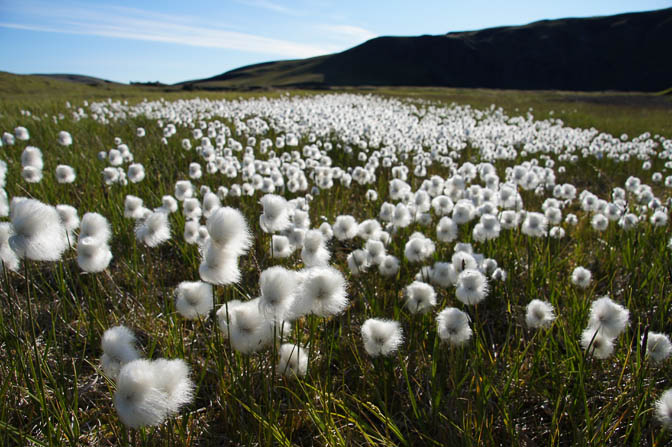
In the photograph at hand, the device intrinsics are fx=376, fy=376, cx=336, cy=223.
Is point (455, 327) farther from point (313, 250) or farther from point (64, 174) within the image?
point (64, 174)

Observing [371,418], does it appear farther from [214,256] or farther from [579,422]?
[214,256]

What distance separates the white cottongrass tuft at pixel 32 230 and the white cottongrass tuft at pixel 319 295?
0.97 m

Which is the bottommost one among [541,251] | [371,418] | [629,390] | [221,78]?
[371,418]

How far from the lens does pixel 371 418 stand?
201cm

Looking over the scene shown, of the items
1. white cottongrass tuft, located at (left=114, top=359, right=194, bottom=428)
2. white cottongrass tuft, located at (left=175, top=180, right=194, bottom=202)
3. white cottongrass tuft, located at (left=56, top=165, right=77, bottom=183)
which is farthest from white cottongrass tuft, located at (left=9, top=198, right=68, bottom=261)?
white cottongrass tuft, located at (left=56, top=165, right=77, bottom=183)

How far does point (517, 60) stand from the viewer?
5561 inches

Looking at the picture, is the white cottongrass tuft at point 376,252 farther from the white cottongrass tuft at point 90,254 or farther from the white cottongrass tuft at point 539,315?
the white cottongrass tuft at point 90,254

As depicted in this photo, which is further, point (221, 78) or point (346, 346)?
point (221, 78)

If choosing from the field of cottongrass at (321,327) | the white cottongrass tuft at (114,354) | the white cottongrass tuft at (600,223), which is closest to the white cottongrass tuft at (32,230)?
the field of cottongrass at (321,327)

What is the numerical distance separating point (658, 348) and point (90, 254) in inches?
115

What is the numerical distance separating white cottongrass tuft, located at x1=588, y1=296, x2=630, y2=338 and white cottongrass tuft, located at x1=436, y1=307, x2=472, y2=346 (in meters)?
0.61

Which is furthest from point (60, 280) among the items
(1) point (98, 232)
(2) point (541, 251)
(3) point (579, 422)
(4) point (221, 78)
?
(4) point (221, 78)

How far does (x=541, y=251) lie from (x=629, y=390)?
5.28 feet

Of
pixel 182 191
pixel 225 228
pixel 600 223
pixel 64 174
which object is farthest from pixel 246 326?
pixel 600 223
